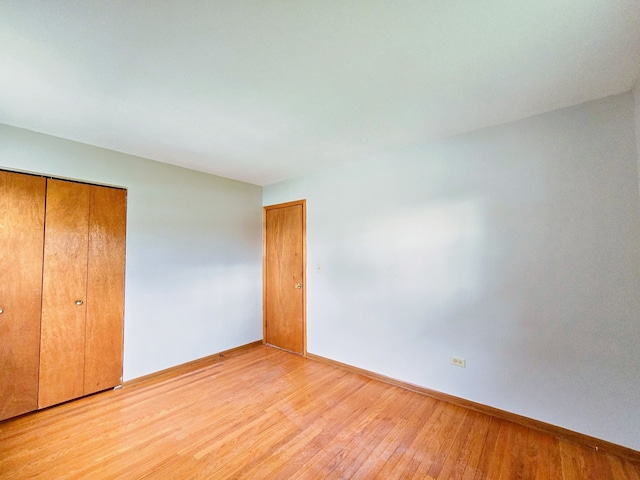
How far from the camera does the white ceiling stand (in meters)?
1.20

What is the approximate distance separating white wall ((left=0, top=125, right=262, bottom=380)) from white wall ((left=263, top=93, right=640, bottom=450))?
5.54 feet

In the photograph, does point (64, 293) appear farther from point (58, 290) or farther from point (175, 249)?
point (175, 249)

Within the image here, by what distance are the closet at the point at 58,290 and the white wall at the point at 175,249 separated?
121 mm

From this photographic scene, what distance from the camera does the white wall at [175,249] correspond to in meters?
2.55

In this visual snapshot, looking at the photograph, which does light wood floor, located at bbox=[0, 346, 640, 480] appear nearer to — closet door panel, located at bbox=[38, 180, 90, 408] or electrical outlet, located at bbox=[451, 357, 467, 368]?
closet door panel, located at bbox=[38, 180, 90, 408]

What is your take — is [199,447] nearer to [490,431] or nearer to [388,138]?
[490,431]

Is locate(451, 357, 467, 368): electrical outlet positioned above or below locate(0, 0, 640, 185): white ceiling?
below

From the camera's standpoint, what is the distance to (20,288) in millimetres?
2244

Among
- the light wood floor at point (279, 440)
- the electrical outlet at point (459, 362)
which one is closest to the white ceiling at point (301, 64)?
the electrical outlet at point (459, 362)

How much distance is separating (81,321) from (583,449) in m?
4.26

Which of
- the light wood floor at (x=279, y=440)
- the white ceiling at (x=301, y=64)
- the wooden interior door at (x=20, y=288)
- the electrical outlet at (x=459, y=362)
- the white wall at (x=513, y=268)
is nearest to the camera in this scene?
the white ceiling at (x=301, y=64)

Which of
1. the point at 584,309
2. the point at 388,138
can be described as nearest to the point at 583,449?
the point at 584,309

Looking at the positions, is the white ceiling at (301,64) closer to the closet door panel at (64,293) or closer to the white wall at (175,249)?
the white wall at (175,249)

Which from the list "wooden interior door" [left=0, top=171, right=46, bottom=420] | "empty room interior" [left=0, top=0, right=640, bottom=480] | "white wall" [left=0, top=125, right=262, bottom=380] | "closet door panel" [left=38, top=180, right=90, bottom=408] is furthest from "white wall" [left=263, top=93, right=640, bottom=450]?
"wooden interior door" [left=0, top=171, right=46, bottom=420]
